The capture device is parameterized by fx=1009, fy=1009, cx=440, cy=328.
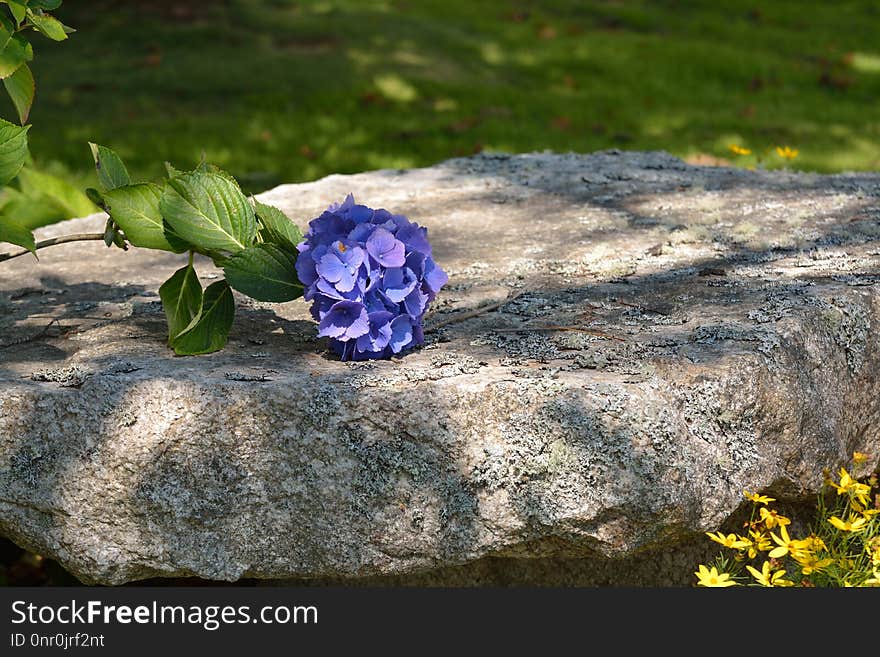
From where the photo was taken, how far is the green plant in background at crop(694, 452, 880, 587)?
7.16 ft

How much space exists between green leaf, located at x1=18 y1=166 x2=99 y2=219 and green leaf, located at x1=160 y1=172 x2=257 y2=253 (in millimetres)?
2553

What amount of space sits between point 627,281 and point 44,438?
5.14 ft

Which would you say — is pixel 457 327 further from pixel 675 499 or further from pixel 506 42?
pixel 506 42

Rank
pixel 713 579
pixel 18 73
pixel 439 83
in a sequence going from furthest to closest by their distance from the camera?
1. pixel 439 83
2. pixel 18 73
3. pixel 713 579

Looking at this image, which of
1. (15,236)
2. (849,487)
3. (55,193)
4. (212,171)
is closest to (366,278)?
(212,171)

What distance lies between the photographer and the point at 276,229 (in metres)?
2.37

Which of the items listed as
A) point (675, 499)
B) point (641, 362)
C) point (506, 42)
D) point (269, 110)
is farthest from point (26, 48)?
point (506, 42)

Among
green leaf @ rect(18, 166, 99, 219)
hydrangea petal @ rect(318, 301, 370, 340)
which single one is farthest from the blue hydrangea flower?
green leaf @ rect(18, 166, 99, 219)

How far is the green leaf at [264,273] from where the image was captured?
2244 mm

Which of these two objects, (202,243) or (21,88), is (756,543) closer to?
(202,243)

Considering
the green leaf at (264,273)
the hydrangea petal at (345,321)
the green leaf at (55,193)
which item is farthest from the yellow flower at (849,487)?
the green leaf at (55,193)

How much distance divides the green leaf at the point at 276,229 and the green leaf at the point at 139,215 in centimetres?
20

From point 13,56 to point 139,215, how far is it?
0.48 metres

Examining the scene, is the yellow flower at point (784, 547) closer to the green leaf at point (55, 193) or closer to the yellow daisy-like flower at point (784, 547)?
the yellow daisy-like flower at point (784, 547)
